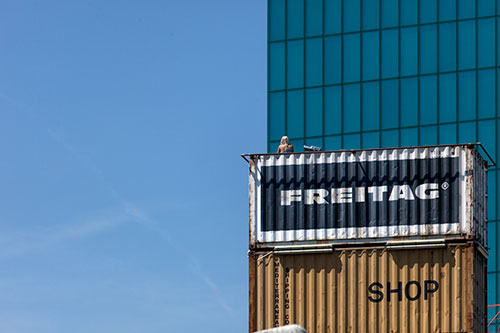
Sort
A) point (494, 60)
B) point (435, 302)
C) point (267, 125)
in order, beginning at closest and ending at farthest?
point (435, 302) < point (494, 60) < point (267, 125)

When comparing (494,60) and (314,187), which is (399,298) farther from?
(494,60)

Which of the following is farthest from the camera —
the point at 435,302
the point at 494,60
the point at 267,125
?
the point at 267,125

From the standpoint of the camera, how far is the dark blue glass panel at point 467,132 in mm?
80625

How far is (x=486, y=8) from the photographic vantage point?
81125 mm

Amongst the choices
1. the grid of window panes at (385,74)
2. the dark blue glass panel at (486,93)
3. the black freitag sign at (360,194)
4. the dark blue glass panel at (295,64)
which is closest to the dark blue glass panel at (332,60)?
the grid of window panes at (385,74)

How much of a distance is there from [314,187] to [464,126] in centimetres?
4132

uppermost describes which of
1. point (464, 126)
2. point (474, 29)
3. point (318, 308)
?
point (474, 29)

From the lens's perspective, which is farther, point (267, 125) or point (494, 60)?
point (267, 125)

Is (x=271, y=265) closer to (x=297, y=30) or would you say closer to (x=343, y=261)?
(x=343, y=261)

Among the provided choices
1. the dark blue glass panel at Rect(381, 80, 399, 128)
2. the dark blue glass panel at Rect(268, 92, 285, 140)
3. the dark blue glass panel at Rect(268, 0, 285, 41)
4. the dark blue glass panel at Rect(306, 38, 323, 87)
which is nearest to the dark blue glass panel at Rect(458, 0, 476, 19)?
the dark blue glass panel at Rect(381, 80, 399, 128)

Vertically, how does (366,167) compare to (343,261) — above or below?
above

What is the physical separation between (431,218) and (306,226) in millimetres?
3964

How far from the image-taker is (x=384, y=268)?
39875 millimetres

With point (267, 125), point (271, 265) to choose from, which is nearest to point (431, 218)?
point (271, 265)
